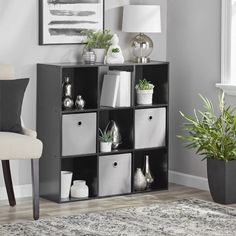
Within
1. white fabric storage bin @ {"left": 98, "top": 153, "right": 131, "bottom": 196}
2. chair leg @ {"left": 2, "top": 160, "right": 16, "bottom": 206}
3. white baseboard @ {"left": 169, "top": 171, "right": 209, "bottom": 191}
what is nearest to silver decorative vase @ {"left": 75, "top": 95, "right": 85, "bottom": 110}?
white fabric storage bin @ {"left": 98, "top": 153, "right": 131, "bottom": 196}

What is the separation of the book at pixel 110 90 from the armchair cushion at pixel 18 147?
0.90 metres

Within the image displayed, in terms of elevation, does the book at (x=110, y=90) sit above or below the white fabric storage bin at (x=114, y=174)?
above

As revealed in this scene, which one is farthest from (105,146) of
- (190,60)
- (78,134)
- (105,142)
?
(190,60)

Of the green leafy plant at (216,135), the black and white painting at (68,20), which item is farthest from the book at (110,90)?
the green leafy plant at (216,135)

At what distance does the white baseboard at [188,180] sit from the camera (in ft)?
19.5

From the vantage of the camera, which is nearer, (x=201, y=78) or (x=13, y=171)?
(x=13, y=171)

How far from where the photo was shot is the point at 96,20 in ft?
18.9

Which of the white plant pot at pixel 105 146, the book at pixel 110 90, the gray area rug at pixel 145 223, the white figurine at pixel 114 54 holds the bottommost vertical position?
the gray area rug at pixel 145 223

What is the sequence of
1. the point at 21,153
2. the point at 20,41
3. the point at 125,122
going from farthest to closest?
the point at 125,122 → the point at 20,41 → the point at 21,153

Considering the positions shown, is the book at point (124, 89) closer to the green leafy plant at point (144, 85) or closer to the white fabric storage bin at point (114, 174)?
the green leafy plant at point (144, 85)

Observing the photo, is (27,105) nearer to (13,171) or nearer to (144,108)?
(13,171)

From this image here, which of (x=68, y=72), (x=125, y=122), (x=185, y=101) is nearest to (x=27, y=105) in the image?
(x=68, y=72)

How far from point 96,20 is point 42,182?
1.29m

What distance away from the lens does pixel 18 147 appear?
4762mm
